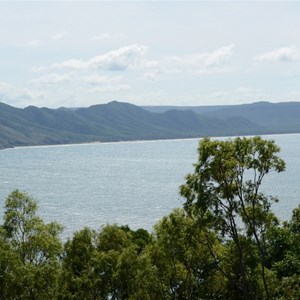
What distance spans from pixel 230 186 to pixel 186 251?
23.0 ft

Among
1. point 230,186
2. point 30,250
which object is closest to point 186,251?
point 230,186

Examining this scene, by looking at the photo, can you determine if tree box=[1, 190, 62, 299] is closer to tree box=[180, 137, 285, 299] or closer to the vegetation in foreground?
the vegetation in foreground

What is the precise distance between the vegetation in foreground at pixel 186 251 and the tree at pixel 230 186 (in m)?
0.07

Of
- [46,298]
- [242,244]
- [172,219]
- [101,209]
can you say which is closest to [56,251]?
[46,298]

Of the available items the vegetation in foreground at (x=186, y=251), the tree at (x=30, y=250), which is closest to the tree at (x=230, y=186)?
the vegetation in foreground at (x=186, y=251)

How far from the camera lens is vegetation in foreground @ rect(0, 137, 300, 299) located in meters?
35.2

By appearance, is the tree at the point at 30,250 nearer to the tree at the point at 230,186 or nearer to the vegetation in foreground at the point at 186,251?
the vegetation in foreground at the point at 186,251

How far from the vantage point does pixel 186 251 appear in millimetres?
39281

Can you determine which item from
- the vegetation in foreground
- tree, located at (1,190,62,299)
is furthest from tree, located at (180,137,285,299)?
tree, located at (1,190,62,299)

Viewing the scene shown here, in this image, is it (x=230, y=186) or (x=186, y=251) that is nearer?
(x=230, y=186)

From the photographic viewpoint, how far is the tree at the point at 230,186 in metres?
34.6

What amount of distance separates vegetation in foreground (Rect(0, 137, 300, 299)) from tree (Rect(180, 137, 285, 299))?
66 mm

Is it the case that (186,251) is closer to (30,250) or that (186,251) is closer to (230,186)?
(230,186)

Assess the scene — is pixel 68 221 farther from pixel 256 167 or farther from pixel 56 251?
pixel 256 167
